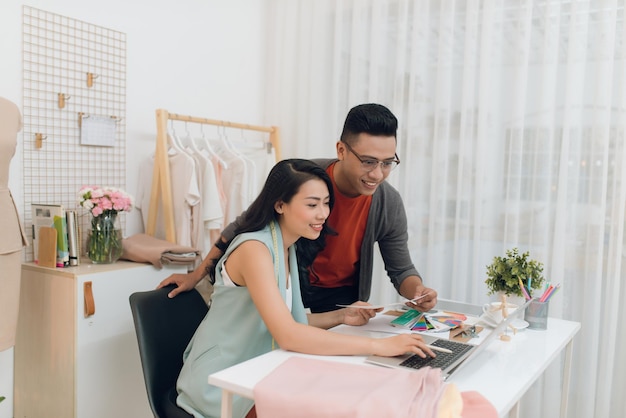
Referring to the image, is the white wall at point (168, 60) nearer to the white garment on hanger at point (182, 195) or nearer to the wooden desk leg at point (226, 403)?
the white garment on hanger at point (182, 195)

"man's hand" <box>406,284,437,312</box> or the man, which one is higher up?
the man

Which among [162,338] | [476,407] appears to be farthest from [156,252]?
[476,407]

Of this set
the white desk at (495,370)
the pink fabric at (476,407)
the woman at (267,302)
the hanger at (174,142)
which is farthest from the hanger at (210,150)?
the pink fabric at (476,407)

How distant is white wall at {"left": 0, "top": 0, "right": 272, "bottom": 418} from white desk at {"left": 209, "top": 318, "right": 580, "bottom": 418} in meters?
1.60

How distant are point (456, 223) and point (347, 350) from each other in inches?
60.5

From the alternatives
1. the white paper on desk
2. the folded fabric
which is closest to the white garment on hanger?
the folded fabric

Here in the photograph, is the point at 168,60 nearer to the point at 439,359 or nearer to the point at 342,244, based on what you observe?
the point at 342,244

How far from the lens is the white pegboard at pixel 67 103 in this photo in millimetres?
2455

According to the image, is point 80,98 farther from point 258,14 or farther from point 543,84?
point 543,84

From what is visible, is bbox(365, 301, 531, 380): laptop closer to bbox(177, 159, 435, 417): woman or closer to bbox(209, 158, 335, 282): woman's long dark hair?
bbox(177, 159, 435, 417): woman

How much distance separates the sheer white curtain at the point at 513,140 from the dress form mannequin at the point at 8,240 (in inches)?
69.2

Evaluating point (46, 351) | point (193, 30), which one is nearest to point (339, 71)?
point (193, 30)

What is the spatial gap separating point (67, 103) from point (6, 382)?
128 cm

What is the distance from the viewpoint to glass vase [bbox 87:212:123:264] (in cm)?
251
